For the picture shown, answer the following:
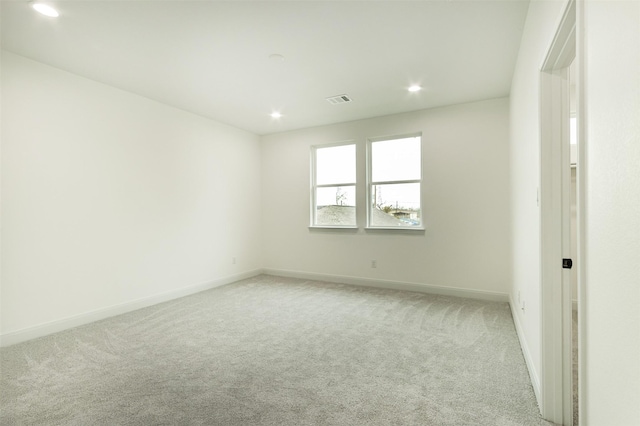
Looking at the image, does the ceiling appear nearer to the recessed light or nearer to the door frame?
the recessed light

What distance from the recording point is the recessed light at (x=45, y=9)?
7.54ft

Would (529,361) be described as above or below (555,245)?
below

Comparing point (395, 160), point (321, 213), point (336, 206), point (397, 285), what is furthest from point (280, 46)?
point (397, 285)

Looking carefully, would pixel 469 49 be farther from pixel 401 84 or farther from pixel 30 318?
pixel 30 318

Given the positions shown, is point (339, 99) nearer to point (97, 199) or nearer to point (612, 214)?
point (97, 199)

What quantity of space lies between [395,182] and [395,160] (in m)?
0.35

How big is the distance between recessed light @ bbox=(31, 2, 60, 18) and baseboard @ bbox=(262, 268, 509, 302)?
4.50 metres

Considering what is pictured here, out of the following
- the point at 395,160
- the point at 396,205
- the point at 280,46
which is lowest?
the point at 396,205

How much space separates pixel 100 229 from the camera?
142 inches

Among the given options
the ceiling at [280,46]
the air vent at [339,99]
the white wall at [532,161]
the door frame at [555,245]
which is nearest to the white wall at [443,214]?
the ceiling at [280,46]

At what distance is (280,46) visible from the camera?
287 cm

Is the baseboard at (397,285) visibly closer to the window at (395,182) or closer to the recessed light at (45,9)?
the window at (395,182)

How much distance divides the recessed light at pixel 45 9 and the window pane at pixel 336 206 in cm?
403

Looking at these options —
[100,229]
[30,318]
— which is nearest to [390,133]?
[100,229]
